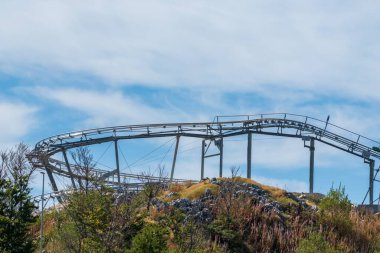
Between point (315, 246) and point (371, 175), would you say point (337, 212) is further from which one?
point (371, 175)

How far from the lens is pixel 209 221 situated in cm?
3800

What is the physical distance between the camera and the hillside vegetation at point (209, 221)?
3212 centimetres

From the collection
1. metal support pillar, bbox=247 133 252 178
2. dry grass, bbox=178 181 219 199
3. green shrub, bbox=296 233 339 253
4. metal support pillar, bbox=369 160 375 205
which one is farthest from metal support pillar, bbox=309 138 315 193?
green shrub, bbox=296 233 339 253

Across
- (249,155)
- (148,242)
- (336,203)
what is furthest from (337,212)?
(249,155)

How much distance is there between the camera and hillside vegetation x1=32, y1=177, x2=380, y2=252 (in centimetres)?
3212

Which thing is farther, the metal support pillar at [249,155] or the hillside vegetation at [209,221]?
the metal support pillar at [249,155]

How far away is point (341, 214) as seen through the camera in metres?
41.0

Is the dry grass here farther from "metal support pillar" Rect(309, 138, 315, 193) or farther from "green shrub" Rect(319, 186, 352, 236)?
"metal support pillar" Rect(309, 138, 315, 193)

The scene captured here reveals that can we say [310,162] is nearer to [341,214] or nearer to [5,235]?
[341,214]

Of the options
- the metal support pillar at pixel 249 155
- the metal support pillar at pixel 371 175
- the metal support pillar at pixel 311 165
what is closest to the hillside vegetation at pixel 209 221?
the metal support pillar at pixel 249 155

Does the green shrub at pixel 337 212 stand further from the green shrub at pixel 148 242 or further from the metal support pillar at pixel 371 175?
the metal support pillar at pixel 371 175

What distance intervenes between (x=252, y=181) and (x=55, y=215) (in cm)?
1035

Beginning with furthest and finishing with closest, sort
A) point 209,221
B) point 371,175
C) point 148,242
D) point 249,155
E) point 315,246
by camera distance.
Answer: point 371,175, point 249,155, point 209,221, point 315,246, point 148,242

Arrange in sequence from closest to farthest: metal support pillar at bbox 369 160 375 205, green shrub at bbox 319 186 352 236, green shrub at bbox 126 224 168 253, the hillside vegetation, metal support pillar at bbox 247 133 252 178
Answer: green shrub at bbox 126 224 168 253, the hillside vegetation, green shrub at bbox 319 186 352 236, metal support pillar at bbox 247 133 252 178, metal support pillar at bbox 369 160 375 205
